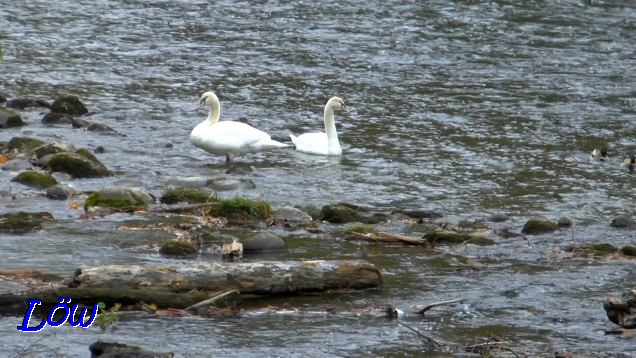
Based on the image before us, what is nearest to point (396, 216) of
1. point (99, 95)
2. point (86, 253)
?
point (86, 253)

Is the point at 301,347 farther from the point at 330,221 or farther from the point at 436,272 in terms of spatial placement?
the point at 330,221

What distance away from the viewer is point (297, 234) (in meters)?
11.9

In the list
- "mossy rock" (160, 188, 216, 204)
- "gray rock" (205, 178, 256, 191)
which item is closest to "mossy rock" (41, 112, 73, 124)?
"gray rock" (205, 178, 256, 191)

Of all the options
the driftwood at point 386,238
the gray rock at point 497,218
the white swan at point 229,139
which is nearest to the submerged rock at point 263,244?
the driftwood at point 386,238

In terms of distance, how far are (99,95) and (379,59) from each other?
525cm

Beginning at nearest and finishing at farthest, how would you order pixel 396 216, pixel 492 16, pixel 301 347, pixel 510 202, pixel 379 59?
pixel 301 347 → pixel 396 216 → pixel 510 202 → pixel 379 59 → pixel 492 16

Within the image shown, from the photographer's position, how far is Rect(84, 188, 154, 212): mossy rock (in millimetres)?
12312

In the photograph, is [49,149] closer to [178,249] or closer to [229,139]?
[229,139]

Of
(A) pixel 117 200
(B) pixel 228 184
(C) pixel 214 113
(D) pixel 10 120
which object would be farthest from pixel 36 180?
(C) pixel 214 113

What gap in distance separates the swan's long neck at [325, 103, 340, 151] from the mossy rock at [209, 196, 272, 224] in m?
4.51

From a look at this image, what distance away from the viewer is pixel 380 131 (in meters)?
18.1

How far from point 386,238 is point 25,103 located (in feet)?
26.9

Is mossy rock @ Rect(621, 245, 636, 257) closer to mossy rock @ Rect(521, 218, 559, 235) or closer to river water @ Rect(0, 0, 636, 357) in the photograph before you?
river water @ Rect(0, 0, 636, 357)

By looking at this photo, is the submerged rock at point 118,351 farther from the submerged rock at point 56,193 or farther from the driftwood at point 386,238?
the submerged rock at point 56,193
